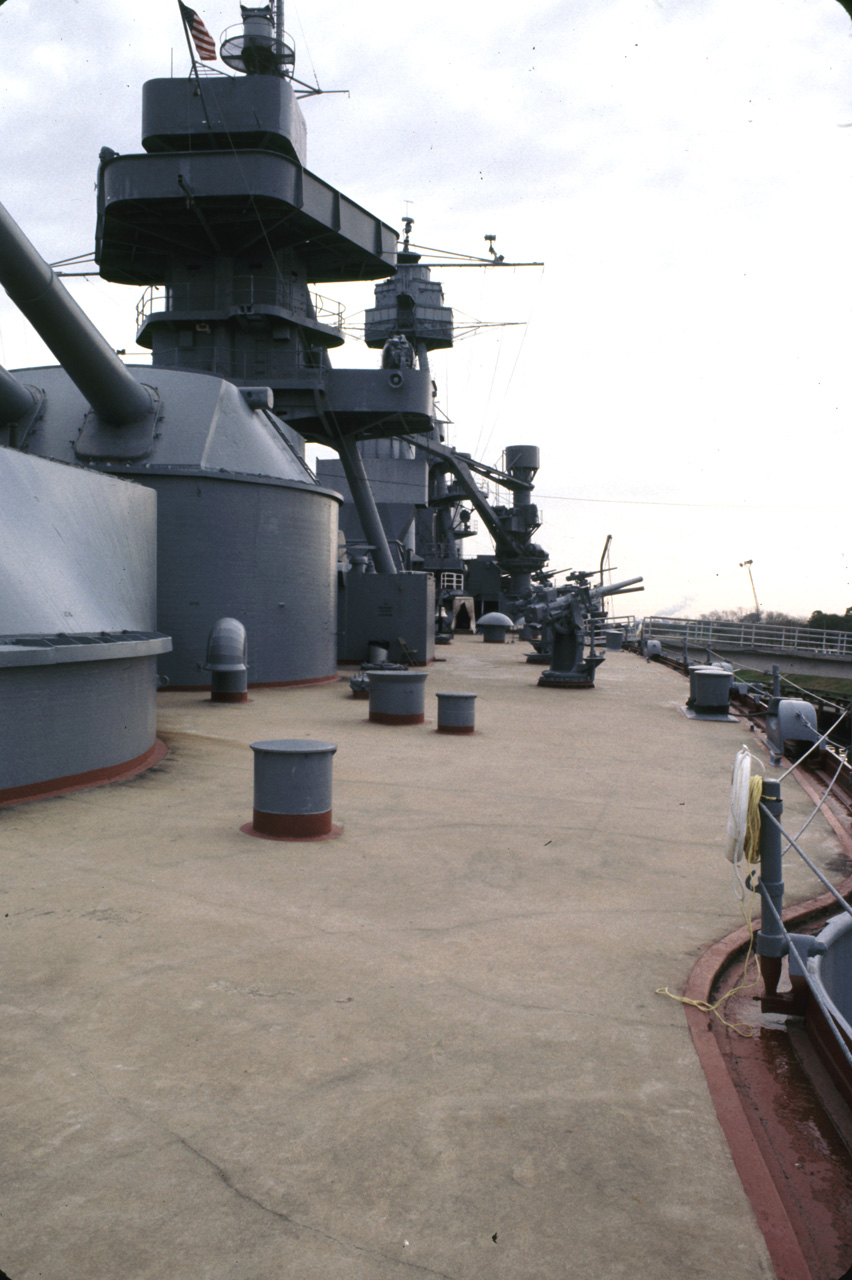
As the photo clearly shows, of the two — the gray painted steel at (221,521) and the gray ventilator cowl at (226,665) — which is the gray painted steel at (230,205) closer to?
the gray painted steel at (221,521)

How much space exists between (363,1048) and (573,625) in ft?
48.4

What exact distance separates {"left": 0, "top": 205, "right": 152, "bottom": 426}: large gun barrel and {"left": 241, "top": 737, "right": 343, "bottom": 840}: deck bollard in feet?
16.3

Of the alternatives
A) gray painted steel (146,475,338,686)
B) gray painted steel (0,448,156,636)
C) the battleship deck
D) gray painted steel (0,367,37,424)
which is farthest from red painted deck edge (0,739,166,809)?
gray painted steel (146,475,338,686)

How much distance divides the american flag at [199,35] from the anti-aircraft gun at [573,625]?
13.8 metres

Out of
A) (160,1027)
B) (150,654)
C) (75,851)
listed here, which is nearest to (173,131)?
(150,654)

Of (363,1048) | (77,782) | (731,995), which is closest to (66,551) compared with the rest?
(77,782)

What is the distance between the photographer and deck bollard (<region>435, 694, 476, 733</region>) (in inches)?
431

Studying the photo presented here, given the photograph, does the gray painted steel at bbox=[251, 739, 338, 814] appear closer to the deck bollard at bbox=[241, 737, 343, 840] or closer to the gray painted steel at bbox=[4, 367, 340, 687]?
the deck bollard at bbox=[241, 737, 343, 840]

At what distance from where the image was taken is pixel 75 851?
5.48 metres

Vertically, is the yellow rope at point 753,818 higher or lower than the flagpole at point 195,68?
lower

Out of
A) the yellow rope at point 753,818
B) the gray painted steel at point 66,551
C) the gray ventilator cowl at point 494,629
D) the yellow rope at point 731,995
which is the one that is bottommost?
the yellow rope at point 731,995

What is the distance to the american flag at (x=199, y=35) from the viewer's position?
1878 cm

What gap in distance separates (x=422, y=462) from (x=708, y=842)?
133ft

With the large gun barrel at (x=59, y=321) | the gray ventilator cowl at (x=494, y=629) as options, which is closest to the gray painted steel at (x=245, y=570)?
the large gun barrel at (x=59, y=321)
